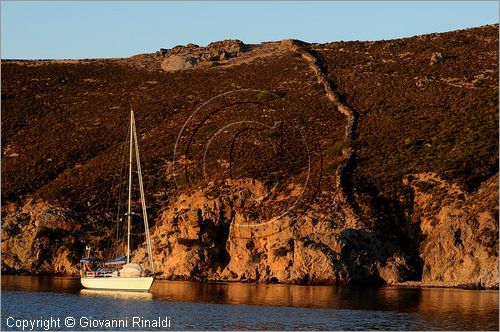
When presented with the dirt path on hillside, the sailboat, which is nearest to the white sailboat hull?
the sailboat

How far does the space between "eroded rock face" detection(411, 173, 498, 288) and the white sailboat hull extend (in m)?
23.1

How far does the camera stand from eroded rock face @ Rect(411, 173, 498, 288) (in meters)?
80.7

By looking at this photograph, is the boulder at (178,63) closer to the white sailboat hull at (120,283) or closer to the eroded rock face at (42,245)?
the eroded rock face at (42,245)

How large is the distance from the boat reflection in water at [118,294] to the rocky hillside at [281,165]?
34.0 ft

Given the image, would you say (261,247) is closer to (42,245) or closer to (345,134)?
(42,245)

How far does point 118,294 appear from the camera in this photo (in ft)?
262

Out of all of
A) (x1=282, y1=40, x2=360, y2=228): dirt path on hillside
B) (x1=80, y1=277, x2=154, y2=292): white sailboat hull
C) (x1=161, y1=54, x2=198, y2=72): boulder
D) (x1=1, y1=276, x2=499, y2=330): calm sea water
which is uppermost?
(x1=161, y1=54, x2=198, y2=72): boulder

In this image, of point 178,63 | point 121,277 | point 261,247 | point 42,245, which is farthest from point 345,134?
point 178,63

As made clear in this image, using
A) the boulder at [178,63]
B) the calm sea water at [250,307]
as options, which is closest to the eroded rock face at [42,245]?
the calm sea water at [250,307]

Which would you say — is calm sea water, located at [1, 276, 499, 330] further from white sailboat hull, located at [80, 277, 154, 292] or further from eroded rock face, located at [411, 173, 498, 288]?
eroded rock face, located at [411, 173, 498, 288]

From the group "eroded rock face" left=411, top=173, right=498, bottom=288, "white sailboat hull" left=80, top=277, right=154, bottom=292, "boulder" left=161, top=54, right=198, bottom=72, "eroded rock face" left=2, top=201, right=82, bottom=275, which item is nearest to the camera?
"white sailboat hull" left=80, top=277, right=154, bottom=292

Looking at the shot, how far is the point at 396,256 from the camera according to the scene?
86.4m

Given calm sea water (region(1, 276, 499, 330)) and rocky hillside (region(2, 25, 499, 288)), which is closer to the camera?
calm sea water (region(1, 276, 499, 330))

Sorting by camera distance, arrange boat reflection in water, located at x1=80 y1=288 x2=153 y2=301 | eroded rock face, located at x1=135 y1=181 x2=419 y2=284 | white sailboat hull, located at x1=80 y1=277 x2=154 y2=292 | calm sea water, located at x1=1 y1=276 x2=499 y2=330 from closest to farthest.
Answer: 1. calm sea water, located at x1=1 y1=276 x2=499 y2=330
2. boat reflection in water, located at x1=80 y1=288 x2=153 y2=301
3. white sailboat hull, located at x1=80 y1=277 x2=154 y2=292
4. eroded rock face, located at x1=135 y1=181 x2=419 y2=284
